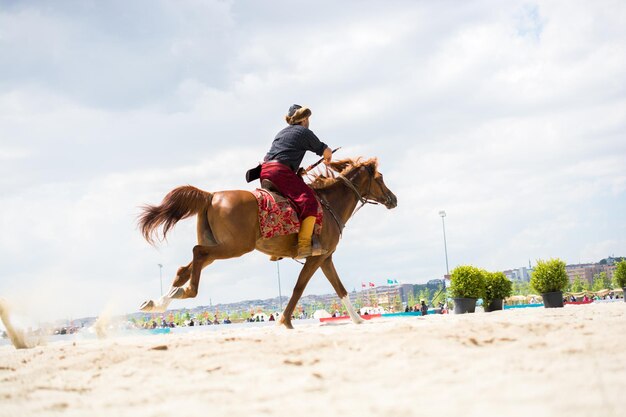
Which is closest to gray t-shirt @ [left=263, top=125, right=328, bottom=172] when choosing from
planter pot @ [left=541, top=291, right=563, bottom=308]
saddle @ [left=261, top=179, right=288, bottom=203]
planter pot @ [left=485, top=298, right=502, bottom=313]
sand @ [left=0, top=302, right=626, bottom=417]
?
saddle @ [left=261, top=179, right=288, bottom=203]

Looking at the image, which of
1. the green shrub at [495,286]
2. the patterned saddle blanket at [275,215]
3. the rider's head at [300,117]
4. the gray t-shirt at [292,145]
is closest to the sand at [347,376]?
the patterned saddle blanket at [275,215]

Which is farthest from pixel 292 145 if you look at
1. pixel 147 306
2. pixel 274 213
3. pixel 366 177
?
pixel 147 306

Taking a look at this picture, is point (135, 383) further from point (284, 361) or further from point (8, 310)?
point (8, 310)

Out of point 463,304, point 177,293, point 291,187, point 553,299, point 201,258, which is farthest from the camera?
point 463,304

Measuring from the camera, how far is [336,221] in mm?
10375

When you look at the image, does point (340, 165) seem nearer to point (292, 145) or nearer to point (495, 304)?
point (292, 145)

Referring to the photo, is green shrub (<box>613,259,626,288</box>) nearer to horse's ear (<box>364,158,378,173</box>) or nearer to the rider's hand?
horse's ear (<box>364,158,378,173</box>)

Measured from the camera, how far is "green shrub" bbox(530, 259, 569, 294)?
49.1ft

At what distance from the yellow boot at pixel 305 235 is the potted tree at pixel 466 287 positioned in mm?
6741

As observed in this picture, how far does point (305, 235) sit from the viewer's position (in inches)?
378

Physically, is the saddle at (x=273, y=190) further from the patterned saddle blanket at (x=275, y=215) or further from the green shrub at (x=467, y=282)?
the green shrub at (x=467, y=282)

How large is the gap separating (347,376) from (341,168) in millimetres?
7088

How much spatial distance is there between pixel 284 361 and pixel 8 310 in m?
5.29

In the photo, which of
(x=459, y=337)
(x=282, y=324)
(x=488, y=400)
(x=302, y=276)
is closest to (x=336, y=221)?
(x=302, y=276)
